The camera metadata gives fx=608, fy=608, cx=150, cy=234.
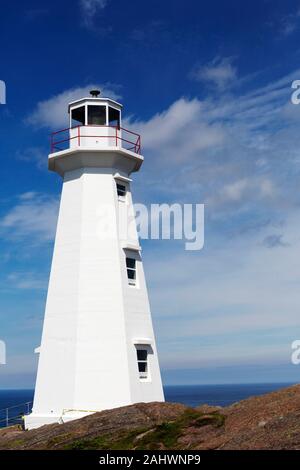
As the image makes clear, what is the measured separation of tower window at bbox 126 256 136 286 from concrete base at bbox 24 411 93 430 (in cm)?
636

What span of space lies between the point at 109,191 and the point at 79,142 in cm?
274

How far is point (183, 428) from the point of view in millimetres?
18984

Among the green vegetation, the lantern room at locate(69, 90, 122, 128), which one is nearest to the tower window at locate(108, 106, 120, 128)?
the lantern room at locate(69, 90, 122, 128)

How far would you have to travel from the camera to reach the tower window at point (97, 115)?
97.6ft

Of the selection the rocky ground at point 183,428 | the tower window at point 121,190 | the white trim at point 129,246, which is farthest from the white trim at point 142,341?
the tower window at point 121,190

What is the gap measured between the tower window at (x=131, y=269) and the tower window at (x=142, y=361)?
3.11m

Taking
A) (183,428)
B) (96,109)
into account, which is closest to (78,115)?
(96,109)

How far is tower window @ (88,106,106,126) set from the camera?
29.8m

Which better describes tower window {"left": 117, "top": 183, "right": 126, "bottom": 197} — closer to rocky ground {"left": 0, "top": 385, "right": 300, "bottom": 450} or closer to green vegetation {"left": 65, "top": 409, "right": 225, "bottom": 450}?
rocky ground {"left": 0, "top": 385, "right": 300, "bottom": 450}

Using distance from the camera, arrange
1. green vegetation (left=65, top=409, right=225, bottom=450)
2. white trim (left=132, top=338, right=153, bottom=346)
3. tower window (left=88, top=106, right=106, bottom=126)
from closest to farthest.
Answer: green vegetation (left=65, top=409, right=225, bottom=450) < white trim (left=132, top=338, right=153, bottom=346) < tower window (left=88, top=106, right=106, bottom=126)

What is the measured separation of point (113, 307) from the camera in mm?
26906
